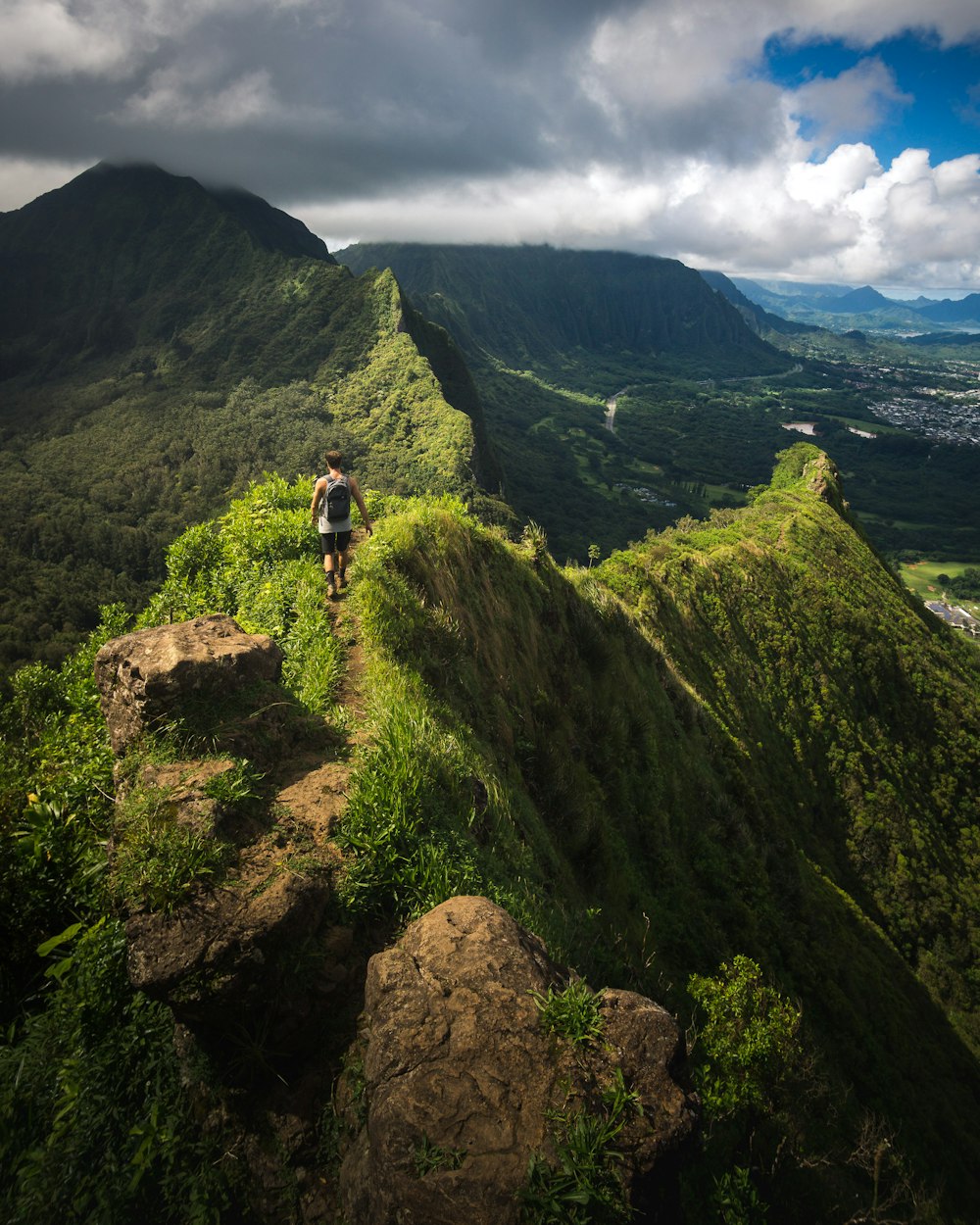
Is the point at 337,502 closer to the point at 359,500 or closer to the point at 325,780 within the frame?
the point at 359,500

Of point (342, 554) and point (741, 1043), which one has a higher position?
point (342, 554)

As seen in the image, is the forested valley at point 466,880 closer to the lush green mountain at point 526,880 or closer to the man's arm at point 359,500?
the lush green mountain at point 526,880

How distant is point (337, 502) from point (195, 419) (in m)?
153

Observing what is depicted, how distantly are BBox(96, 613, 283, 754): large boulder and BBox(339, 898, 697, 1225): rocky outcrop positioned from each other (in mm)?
3655

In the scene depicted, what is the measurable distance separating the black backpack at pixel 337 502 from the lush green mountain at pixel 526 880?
86 centimetres

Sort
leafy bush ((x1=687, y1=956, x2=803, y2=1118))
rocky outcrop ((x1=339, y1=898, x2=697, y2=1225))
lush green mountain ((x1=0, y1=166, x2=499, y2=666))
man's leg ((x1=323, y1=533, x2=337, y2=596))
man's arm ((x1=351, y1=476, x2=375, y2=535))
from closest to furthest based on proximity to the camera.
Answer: rocky outcrop ((x1=339, y1=898, x2=697, y2=1225)), leafy bush ((x1=687, y1=956, x2=803, y2=1118)), man's leg ((x1=323, y1=533, x2=337, y2=596)), man's arm ((x1=351, y1=476, x2=375, y2=535)), lush green mountain ((x1=0, y1=166, x2=499, y2=666))

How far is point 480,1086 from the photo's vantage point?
388cm

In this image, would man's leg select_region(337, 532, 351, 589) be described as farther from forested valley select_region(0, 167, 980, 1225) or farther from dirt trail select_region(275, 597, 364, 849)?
dirt trail select_region(275, 597, 364, 849)

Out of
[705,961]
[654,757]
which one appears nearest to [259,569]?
[654,757]

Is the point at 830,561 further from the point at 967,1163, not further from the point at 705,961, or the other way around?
the point at 705,961

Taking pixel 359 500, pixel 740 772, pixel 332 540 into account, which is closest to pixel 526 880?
pixel 332 540

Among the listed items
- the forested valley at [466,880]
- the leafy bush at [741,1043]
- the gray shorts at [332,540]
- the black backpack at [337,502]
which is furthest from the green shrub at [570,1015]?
the black backpack at [337,502]

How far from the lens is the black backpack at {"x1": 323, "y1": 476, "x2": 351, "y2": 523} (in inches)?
410

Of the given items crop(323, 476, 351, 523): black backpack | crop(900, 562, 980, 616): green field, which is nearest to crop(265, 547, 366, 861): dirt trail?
crop(323, 476, 351, 523): black backpack
